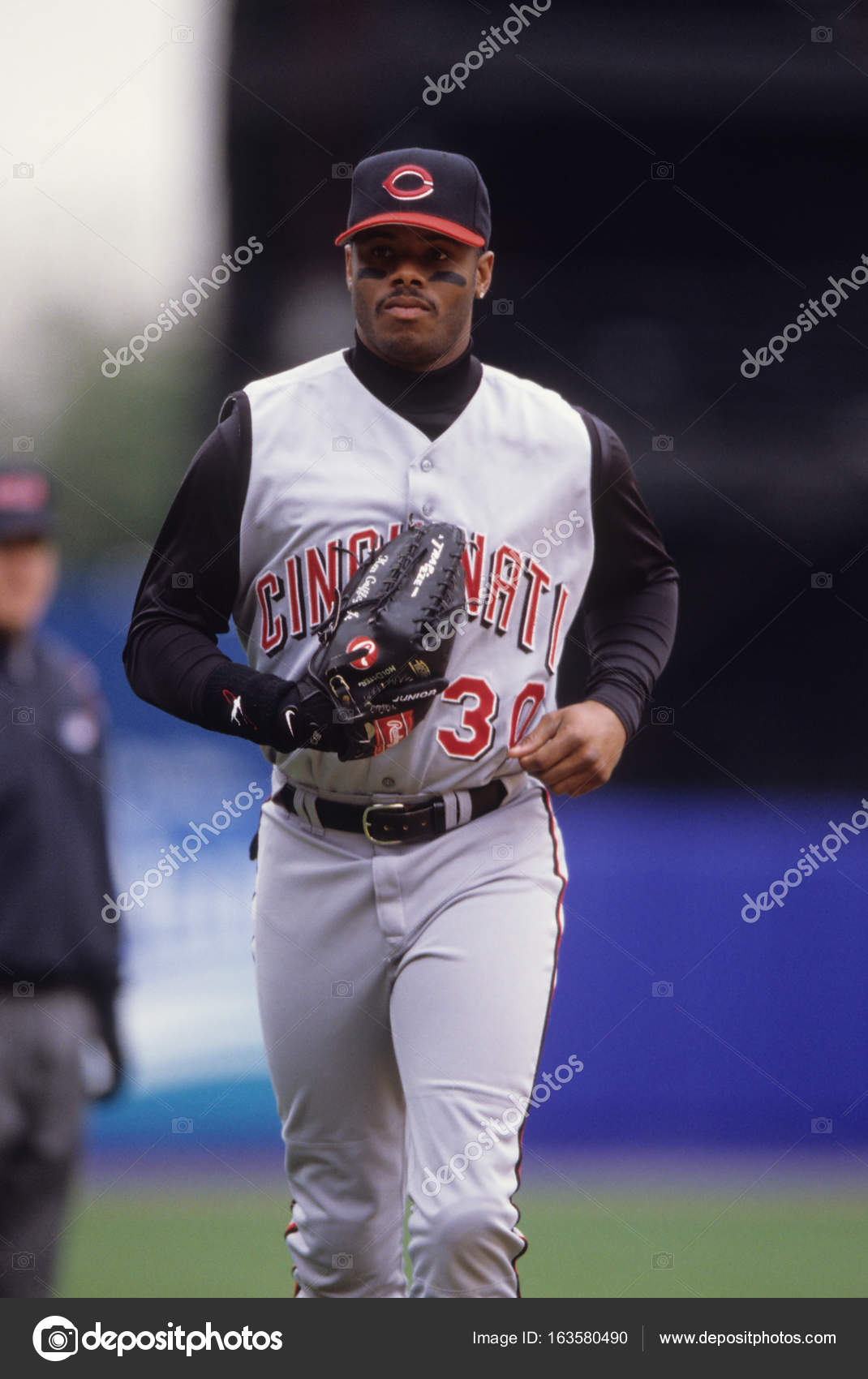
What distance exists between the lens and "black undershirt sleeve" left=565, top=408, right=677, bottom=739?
233 centimetres

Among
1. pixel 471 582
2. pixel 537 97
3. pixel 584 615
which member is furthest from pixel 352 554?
pixel 537 97

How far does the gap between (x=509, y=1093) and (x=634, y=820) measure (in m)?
2.37

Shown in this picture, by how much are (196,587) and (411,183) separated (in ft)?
2.11

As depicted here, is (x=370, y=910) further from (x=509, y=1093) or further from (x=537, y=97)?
(x=537, y=97)

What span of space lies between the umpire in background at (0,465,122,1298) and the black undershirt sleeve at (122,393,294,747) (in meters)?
0.45

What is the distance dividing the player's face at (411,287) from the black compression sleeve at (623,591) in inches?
10.7

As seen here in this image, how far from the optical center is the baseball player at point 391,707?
2.10 metres

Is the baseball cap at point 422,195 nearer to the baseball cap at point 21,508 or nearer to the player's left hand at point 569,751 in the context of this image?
the player's left hand at point 569,751

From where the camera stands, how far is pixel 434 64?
186 inches

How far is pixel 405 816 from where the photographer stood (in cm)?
216

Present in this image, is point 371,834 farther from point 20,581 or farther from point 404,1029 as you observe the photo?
point 20,581

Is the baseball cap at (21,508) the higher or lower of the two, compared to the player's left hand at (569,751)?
higher

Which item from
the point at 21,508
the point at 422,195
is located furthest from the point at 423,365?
the point at 21,508
